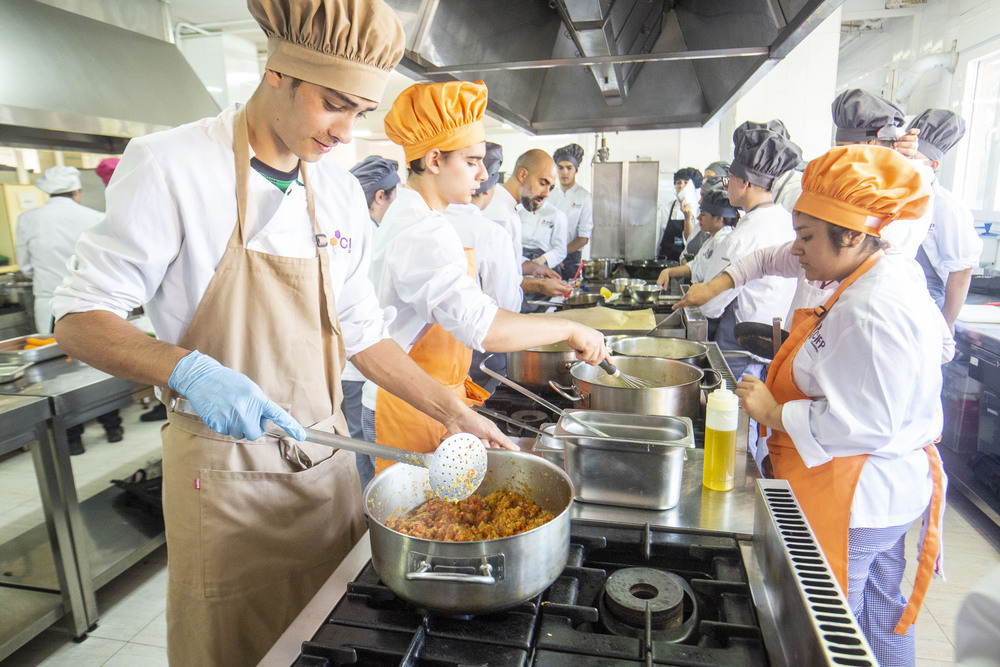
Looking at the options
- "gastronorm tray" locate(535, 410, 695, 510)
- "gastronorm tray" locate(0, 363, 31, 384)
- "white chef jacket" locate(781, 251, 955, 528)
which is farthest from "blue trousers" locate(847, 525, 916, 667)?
"gastronorm tray" locate(0, 363, 31, 384)

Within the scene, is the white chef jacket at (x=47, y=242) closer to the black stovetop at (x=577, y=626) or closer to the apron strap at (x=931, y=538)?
the black stovetop at (x=577, y=626)

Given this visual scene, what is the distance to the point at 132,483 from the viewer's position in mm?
Answer: 2959

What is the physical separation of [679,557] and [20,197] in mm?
4792

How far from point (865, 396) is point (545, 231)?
463 centimetres

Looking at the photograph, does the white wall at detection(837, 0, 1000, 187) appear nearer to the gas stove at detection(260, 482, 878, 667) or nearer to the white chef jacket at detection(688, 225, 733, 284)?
the white chef jacket at detection(688, 225, 733, 284)

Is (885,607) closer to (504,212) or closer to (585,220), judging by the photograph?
(504,212)

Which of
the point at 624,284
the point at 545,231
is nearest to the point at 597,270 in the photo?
the point at 624,284

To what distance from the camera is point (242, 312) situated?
1113 mm

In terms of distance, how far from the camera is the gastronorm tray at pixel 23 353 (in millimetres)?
2453

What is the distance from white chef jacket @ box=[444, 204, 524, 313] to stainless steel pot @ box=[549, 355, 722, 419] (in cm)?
104

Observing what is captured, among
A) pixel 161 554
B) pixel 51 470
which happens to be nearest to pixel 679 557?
pixel 51 470

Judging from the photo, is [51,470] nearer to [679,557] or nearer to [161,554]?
[161,554]

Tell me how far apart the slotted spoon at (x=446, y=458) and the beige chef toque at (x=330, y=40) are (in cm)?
62

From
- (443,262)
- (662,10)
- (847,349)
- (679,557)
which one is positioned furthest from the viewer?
(662,10)
